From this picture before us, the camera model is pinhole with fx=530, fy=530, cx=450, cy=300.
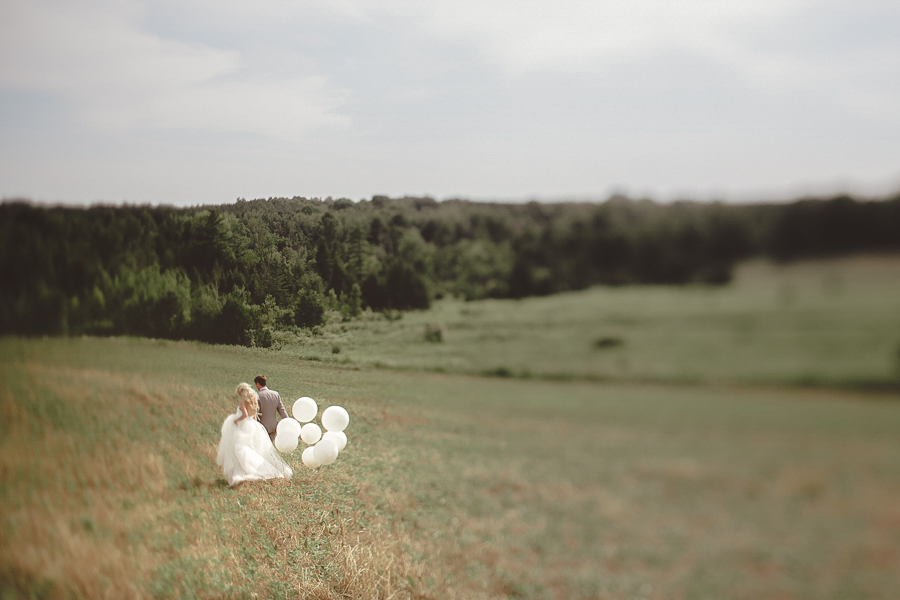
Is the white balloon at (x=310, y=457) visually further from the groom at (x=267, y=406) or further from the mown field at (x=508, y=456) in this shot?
the groom at (x=267, y=406)

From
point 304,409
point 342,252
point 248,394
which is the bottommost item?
point 304,409

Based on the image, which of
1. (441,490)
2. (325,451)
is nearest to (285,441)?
(325,451)

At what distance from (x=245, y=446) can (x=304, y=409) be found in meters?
0.52

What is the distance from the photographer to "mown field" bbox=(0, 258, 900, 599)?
2420 mm

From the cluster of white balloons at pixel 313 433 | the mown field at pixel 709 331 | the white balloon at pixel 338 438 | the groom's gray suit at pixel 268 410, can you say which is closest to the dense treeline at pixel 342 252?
the mown field at pixel 709 331

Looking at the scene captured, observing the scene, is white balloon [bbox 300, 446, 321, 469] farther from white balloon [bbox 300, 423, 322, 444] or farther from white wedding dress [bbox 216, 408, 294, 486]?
white wedding dress [bbox 216, 408, 294, 486]

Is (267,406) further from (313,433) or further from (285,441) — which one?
(313,433)

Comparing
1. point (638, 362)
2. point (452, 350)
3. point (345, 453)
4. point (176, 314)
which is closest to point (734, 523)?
point (638, 362)

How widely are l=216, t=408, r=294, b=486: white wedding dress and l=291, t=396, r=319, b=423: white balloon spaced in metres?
0.29

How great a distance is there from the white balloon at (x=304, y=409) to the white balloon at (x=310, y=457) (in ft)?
0.83

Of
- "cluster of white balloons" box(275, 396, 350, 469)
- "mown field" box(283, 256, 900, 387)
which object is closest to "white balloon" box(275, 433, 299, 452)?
"cluster of white balloons" box(275, 396, 350, 469)

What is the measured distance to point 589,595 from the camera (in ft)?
11.0

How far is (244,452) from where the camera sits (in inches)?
163

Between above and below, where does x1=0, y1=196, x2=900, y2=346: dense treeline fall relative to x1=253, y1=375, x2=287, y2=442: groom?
above
